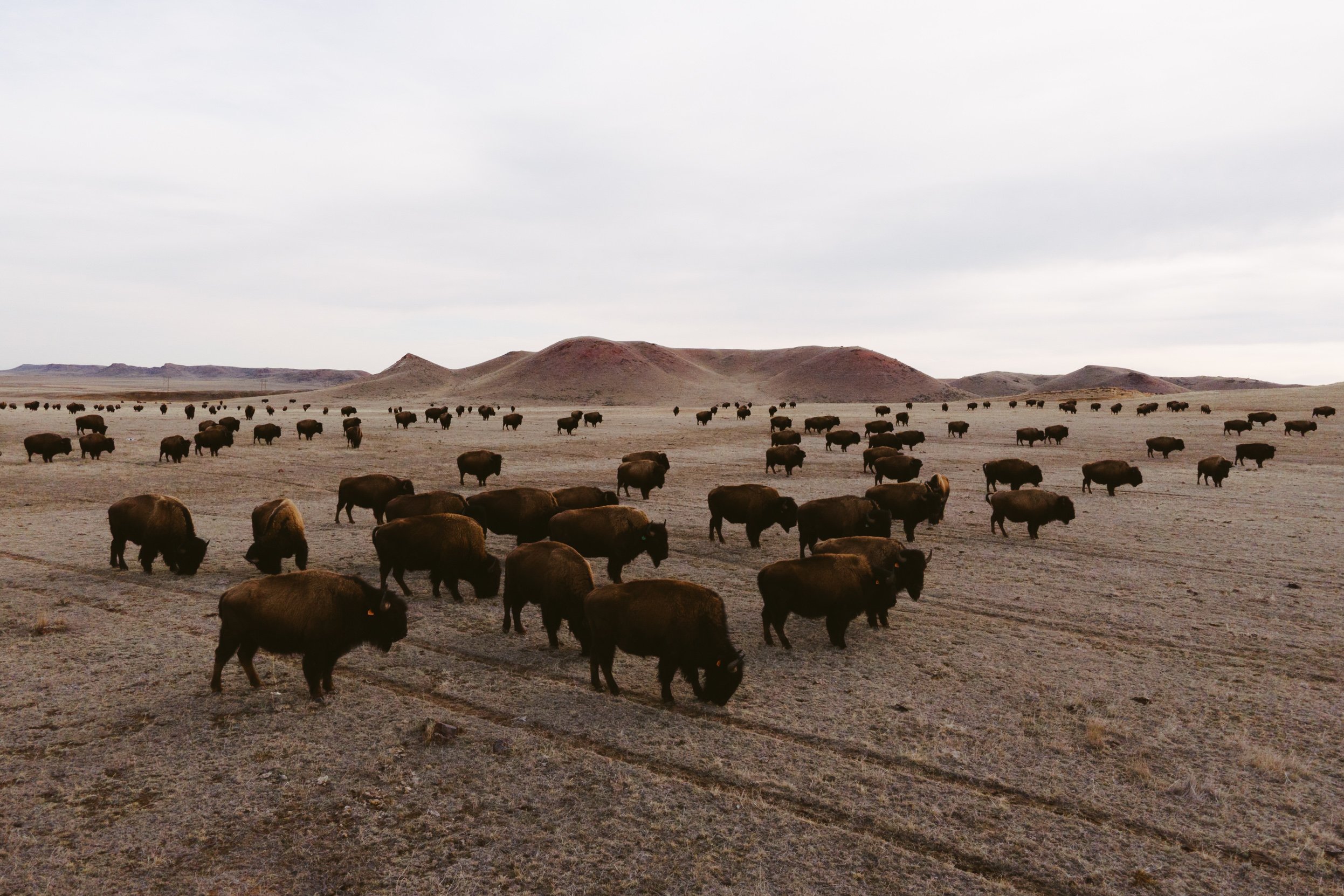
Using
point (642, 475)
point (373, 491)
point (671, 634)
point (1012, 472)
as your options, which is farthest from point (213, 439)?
point (1012, 472)

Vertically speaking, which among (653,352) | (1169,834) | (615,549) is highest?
(653,352)

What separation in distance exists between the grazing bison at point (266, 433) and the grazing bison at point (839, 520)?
2986 centimetres

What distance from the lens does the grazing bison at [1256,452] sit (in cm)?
2580

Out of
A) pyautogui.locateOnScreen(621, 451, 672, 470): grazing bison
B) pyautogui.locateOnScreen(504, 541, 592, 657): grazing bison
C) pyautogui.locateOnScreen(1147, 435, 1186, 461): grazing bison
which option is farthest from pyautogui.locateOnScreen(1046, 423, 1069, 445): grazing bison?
pyautogui.locateOnScreen(504, 541, 592, 657): grazing bison

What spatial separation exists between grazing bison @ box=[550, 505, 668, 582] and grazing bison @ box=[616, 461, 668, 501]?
22.7 ft

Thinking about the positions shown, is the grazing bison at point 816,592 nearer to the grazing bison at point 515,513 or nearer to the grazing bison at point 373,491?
the grazing bison at point 515,513

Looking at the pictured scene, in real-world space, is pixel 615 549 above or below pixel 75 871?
above

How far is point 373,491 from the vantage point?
14.3m

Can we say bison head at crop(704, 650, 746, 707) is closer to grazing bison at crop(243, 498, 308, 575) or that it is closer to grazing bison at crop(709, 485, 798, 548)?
grazing bison at crop(709, 485, 798, 548)

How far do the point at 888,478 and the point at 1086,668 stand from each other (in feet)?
49.0

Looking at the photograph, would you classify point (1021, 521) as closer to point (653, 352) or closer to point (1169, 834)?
point (1169, 834)

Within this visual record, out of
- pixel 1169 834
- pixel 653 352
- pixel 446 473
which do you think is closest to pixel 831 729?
pixel 1169 834

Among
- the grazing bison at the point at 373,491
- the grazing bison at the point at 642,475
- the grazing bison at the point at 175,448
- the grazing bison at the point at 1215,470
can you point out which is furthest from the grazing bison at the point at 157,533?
the grazing bison at the point at 1215,470

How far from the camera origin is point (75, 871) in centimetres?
420
